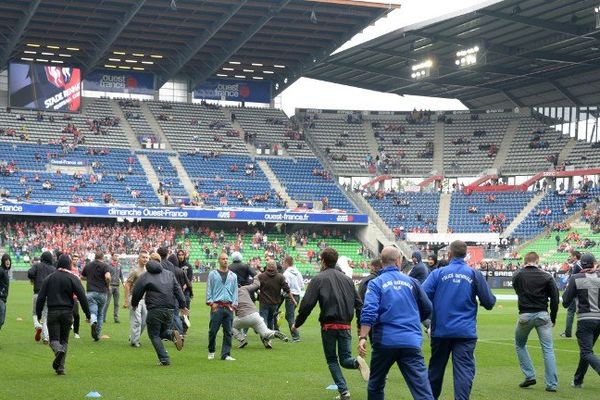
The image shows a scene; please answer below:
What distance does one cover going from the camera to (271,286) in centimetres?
2084

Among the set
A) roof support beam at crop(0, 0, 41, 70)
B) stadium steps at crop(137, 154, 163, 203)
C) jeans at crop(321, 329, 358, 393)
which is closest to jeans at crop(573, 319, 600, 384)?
jeans at crop(321, 329, 358, 393)

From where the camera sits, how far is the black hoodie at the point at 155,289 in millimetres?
16891

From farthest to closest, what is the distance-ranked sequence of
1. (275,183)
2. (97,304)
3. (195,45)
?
(275,183), (195,45), (97,304)

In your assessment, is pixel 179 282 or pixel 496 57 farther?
pixel 496 57

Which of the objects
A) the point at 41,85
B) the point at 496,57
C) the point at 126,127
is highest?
the point at 496,57

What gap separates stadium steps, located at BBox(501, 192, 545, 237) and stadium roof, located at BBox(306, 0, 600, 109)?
8613mm

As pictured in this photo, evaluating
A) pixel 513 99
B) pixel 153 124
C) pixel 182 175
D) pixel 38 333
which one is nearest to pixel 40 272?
pixel 38 333

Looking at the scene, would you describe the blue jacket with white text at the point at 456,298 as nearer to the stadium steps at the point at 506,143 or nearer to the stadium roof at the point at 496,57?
the stadium roof at the point at 496,57

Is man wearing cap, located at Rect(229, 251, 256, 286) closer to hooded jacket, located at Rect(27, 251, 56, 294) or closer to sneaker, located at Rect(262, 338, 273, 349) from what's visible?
sneaker, located at Rect(262, 338, 273, 349)

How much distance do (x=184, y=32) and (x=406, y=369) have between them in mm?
59753

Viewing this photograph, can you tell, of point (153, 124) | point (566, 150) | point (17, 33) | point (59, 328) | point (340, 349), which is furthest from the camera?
point (153, 124)

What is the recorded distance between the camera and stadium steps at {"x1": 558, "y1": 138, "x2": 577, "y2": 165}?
74312mm

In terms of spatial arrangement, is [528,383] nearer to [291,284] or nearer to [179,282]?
Result: [179,282]

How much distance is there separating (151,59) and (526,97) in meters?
28.6
